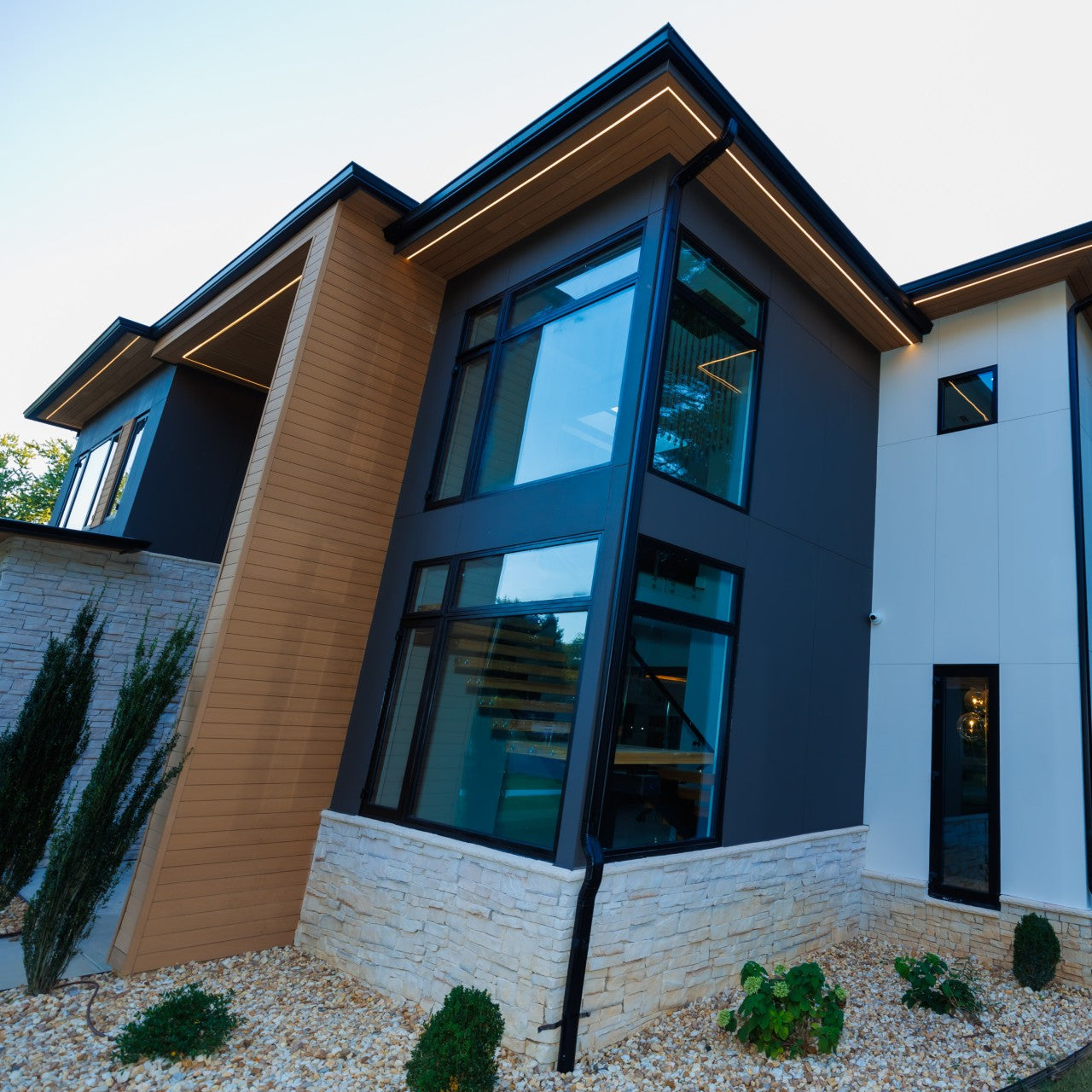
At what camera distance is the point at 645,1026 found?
159 inches

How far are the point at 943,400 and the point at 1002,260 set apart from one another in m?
1.31

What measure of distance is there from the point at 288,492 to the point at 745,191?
4.21 meters

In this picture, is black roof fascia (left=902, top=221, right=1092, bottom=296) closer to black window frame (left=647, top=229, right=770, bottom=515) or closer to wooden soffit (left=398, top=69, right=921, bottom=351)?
wooden soffit (left=398, top=69, right=921, bottom=351)

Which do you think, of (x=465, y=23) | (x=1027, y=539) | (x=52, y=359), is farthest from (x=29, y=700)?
(x=52, y=359)

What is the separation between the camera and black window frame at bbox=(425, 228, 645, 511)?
507 cm

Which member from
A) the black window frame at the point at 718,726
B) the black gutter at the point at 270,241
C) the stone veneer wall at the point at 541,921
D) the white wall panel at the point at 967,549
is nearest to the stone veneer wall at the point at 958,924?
the stone veneer wall at the point at 541,921

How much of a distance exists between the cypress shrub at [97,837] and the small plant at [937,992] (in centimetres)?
502

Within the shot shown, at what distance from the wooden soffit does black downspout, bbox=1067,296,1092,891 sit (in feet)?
4.81

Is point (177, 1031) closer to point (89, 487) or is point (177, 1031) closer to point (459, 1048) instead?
point (459, 1048)

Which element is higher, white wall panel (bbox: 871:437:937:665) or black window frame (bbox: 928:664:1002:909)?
white wall panel (bbox: 871:437:937:665)

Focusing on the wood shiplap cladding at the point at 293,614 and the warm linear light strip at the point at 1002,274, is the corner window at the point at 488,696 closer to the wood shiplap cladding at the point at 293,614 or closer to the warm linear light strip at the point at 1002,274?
the wood shiplap cladding at the point at 293,614

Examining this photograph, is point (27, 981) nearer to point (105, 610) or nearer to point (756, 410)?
point (105, 610)

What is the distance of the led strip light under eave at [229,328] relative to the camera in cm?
690

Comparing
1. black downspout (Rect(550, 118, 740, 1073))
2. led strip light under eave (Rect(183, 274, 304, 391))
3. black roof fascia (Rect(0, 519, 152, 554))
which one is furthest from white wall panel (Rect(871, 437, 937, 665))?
black roof fascia (Rect(0, 519, 152, 554))
